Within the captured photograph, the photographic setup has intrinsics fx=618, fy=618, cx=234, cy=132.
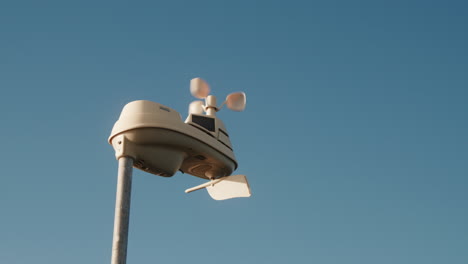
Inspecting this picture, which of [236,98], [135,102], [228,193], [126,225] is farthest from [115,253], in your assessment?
[236,98]

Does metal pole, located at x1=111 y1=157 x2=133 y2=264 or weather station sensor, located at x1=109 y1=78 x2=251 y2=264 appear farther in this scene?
weather station sensor, located at x1=109 y1=78 x2=251 y2=264

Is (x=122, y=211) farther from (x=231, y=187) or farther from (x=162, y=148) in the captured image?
(x=231, y=187)

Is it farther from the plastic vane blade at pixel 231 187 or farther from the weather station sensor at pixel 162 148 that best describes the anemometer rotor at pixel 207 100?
the plastic vane blade at pixel 231 187

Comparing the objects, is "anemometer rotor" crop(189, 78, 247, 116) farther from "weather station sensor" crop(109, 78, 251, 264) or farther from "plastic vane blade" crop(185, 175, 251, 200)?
"plastic vane blade" crop(185, 175, 251, 200)

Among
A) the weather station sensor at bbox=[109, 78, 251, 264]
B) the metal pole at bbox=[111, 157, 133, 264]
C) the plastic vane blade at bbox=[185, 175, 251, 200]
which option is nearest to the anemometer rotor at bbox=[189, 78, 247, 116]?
the weather station sensor at bbox=[109, 78, 251, 264]

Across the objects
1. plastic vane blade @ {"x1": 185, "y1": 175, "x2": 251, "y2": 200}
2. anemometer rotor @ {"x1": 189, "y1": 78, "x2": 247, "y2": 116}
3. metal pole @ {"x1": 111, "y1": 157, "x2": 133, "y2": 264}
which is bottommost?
metal pole @ {"x1": 111, "y1": 157, "x2": 133, "y2": 264}

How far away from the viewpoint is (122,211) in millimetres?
15414

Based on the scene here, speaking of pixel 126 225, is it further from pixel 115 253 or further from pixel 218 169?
pixel 218 169

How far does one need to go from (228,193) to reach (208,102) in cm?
302

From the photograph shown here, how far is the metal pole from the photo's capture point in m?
14.9

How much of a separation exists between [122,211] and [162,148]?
229cm

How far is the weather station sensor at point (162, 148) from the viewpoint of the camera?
1573 cm

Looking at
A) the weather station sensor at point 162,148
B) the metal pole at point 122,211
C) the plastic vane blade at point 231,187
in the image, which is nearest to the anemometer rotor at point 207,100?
the weather station sensor at point 162,148

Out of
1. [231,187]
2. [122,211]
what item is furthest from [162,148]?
[231,187]
